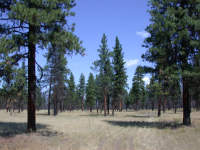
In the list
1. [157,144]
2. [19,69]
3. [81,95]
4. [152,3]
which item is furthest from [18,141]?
[81,95]

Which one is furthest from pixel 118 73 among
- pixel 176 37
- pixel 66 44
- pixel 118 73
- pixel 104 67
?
pixel 66 44

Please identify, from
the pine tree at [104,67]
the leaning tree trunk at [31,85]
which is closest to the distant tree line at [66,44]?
the leaning tree trunk at [31,85]

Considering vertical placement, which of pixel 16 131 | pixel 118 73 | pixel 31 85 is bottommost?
pixel 16 131

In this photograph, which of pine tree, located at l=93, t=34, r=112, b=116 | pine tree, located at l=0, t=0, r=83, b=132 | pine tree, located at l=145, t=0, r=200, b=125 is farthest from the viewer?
pine tree, located at l=93, t=34, r=112, b=116

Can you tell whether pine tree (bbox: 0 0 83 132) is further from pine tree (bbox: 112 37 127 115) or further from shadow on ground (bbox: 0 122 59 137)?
pine tree (bbox: 112 37 127 115)

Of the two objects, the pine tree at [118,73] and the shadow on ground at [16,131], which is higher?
the pine tree at [118,73]

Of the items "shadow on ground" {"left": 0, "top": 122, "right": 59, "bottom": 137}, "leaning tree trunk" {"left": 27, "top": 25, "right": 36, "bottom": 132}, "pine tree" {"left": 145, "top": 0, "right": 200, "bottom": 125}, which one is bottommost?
"shadow on ground" {"left": 0, "top": 122, "right": 59, "bottom": 137}

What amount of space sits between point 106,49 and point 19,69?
3233 cm

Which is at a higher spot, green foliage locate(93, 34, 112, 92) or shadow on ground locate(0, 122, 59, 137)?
green foliage locate(93, 34, 112, 92)

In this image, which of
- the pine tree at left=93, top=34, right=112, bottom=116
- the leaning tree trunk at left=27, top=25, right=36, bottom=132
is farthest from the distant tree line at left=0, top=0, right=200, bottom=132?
the pine tree at left=93, top=34, right=112, bottom=116

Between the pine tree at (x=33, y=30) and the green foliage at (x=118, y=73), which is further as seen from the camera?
the green foliage at (x=118, y=73)

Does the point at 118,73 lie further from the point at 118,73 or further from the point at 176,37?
the point at 176,37

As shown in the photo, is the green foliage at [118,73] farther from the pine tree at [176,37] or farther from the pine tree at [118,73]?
the pine tree at [176,37]

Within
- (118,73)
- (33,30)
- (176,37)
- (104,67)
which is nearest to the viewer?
(33,30)
